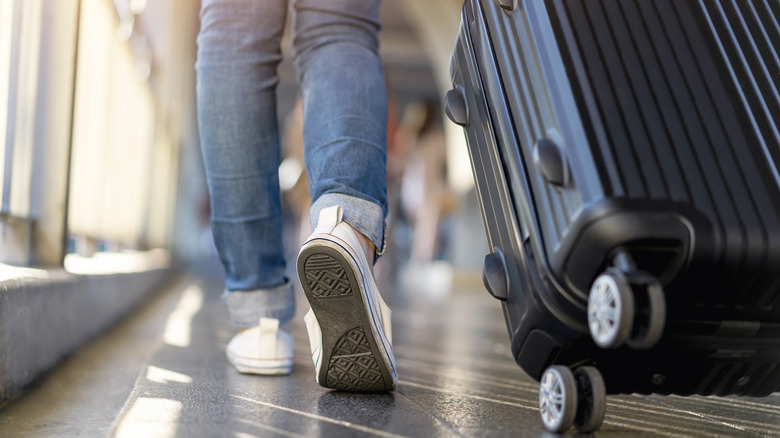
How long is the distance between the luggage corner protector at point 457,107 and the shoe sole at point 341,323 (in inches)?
11.6

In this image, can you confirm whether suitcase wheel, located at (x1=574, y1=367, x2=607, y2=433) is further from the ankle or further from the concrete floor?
the ankle

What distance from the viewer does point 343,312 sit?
41.8 inches

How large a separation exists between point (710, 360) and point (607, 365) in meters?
0.13

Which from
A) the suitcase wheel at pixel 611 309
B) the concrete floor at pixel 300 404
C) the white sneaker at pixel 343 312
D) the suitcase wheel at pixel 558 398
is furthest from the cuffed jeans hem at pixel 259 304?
the suitcase wheel at pixel 611 309

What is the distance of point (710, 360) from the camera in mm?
919

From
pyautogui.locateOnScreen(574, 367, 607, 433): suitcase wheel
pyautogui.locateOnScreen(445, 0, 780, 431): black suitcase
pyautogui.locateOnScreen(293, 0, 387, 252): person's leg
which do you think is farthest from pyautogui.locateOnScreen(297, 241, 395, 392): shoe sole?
pyautogui.locateOnScreen(574, 367, 607, 433): suitcase wheel

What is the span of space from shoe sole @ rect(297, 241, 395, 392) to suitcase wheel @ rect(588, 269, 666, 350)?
1.22 feet

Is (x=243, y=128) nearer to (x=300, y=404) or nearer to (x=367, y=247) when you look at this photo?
(x=367, y=247)

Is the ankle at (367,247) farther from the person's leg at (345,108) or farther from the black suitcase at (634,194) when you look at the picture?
the black suitcase at (634,194)

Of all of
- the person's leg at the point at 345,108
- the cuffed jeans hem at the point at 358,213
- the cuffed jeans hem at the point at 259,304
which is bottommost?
the cuffed jeans hem at the point at 259,304

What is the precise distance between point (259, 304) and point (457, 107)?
20.4 inches

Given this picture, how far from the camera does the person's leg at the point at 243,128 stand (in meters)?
1.25

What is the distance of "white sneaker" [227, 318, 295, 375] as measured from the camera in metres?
1.31

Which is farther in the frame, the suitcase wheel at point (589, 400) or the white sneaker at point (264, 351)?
the white sneaker at point (264, 351)
